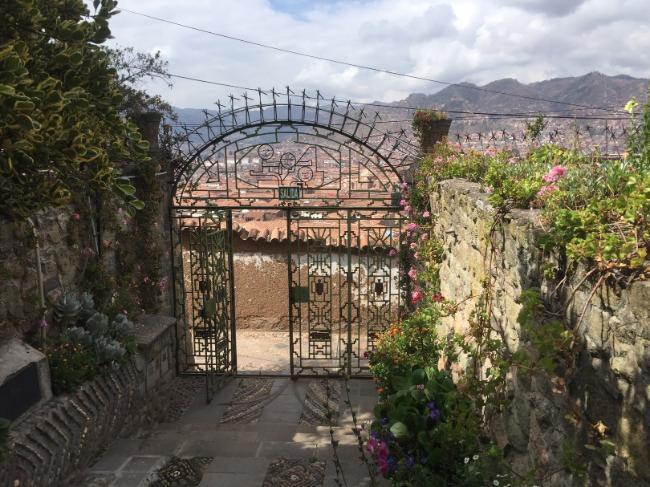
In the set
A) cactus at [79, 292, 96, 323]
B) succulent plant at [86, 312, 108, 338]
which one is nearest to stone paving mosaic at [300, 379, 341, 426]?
succulent plant at [86, 312, 108, 338]

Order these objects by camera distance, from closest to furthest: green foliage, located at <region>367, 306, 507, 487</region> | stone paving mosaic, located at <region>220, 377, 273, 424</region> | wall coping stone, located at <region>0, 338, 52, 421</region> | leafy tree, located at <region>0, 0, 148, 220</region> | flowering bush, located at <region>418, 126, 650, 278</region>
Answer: flowering bush, located at <region>418, 126, 650, 278</region>, leafy tree, located at <region>0, 0, 148, 220</region>, green foliage, located at <region>367, 306, 507, 487</region>, wall coping stone, located at <region>0, 338, 52, 421</region>, stone paving mosaic, located at <region>220, 377, 273, 424</region>

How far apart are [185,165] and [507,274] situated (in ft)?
15.2

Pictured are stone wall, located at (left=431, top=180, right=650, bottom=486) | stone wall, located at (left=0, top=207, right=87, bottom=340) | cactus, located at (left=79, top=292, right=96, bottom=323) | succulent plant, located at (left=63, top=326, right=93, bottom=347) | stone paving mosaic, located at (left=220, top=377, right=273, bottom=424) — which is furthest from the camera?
stone paving mosaic, located at (left=220, top=377, right=273, bottom=424)

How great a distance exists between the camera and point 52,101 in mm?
2486

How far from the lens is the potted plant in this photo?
6.24 m

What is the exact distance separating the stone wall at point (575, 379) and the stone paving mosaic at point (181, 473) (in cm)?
260

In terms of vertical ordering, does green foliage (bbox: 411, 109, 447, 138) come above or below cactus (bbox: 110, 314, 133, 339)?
above

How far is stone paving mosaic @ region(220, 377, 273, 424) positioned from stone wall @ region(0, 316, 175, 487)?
2.43 feet

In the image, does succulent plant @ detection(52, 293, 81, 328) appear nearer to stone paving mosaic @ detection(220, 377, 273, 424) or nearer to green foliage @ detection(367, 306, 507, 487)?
stone paving mosaic @ detection(220, 377, 273, 424)

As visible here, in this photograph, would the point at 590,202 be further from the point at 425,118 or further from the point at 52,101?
the point at 425,118

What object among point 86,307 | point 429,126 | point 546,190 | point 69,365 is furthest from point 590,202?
point 429,126

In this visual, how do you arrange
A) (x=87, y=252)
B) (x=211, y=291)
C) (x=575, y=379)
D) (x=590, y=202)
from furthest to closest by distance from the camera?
(x=211, y=291)
(x=87, y=252)
(x=590, y=202)
(x=575, y=379)

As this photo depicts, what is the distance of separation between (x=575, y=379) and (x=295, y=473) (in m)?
3.11

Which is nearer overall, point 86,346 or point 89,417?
point 89,417
